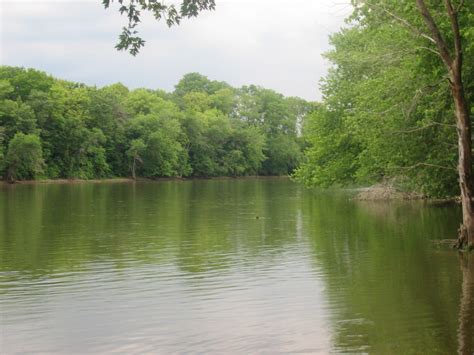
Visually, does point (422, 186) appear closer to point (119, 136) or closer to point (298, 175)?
point (298, 175)

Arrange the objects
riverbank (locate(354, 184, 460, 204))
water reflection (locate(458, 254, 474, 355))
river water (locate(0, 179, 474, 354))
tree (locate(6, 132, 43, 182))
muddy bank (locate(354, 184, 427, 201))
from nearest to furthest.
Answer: water reflection (locate(458, 254, 474, 355)) < river water (locate(0, 179, 474, 354)) < riverbank (locate(354, 184, 460, 204)) < muddy bank (locate(354, 184, 427, 201)) < tree (locate(6, 132, 43, 182))

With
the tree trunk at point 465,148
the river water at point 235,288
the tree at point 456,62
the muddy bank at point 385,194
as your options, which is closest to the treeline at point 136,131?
the muddy bank at point 385,194

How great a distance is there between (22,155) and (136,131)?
2677 centimetres

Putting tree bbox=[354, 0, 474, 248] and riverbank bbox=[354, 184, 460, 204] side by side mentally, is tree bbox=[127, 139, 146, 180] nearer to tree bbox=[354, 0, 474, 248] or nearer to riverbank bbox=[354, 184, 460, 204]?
riverbank bbox=[354, 184, 460, 204]

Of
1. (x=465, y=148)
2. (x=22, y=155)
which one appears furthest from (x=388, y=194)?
(x=22, y=155)

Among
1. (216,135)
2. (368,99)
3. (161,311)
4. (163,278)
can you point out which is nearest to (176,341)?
(161,311)

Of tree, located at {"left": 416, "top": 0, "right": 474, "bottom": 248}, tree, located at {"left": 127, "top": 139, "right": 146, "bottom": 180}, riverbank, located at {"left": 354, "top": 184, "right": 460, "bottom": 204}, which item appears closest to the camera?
tree, located at {"left": 416, "top": 0, "right": 474, "bottom": 248}

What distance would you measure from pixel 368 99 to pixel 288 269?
1506 centimetres

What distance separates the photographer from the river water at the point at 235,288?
32.6 ft

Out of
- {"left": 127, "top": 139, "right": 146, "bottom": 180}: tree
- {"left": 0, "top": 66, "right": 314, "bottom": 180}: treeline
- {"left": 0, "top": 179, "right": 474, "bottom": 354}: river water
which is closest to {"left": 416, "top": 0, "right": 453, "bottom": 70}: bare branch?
{"left": 0, "top": 179, "right": 474, "bottom": 354}: river water

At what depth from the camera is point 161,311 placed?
39.4ft

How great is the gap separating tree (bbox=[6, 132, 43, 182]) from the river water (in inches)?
1964

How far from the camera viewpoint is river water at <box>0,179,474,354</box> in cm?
992

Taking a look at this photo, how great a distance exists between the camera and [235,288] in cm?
1411
